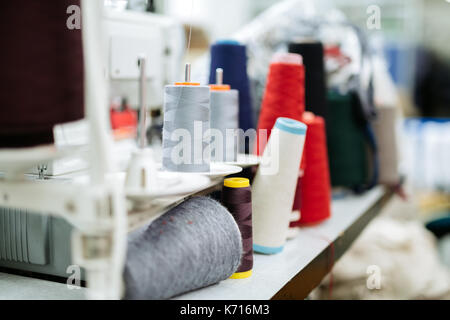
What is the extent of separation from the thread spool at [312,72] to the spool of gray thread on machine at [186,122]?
585 mm

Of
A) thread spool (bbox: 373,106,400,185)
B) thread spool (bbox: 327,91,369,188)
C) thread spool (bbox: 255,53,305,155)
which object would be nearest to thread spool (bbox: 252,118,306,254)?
thread spool (bbox: 255,53,305,155)

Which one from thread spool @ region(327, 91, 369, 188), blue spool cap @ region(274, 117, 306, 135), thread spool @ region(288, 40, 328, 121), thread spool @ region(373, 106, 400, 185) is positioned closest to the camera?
blue spool cap @ region(274, 117, 306, 135)

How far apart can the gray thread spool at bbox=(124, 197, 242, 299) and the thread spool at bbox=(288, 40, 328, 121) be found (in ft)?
2.03

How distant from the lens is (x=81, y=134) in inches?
42.7

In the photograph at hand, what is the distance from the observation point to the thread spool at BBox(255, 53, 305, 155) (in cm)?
106

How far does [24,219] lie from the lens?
2.81 ft

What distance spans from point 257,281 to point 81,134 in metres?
0.51

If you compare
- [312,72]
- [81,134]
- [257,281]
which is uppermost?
[312,72]

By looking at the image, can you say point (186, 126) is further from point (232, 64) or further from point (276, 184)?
point (232, 64)

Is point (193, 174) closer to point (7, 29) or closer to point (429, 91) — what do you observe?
point (7, 29)

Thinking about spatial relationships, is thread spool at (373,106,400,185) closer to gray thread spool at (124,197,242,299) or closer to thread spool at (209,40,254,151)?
thread spool at (209,40,254,151)

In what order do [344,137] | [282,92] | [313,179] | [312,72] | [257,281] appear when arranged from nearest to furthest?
1. [257,281]
2. [282,92]
3. [313,179]
4. [312,72]
5. [344,137]

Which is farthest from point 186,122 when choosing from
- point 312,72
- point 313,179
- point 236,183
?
point 312,72

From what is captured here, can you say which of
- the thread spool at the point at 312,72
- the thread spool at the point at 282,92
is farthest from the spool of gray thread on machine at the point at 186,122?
the thread spool at the point at 312,72
